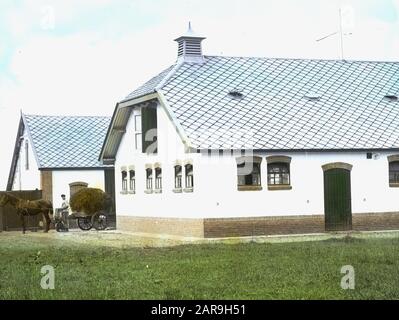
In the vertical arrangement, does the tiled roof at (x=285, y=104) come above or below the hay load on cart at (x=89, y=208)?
above

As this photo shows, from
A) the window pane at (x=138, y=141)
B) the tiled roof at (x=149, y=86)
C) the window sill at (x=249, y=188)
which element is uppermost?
the tiled roof at (x=149, y=86)

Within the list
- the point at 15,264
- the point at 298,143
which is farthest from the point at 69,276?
the point at 298,143

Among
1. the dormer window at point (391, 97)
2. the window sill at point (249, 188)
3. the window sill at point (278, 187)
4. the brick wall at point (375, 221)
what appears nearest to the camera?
the window sill at point (249, 188)

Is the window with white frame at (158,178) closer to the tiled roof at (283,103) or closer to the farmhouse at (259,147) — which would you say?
the farmhouse at (259,147)

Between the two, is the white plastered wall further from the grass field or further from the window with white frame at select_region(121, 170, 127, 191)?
the grass field

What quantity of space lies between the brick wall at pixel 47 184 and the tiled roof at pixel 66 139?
1.30ft

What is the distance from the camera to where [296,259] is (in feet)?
53.5

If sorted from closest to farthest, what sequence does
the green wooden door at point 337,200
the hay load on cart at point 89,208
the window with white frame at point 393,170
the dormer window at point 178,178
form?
the dormer window at point 178,178 < the green wooden door at point 337,200 < the window with white frame at point 393,170 < the hay load on cart at point 89,208

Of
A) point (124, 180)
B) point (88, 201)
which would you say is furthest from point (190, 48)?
point (88, 201)

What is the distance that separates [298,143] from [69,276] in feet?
44.9

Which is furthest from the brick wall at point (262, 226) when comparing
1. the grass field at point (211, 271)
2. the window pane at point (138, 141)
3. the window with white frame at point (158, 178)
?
the window pane at point (138, 141)

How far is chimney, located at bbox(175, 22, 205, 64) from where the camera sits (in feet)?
97.9

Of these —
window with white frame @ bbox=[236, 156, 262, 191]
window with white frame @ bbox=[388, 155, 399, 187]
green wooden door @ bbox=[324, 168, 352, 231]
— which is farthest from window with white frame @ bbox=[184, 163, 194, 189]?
window with white frame @ bbox=[388, 155, 399, 187]

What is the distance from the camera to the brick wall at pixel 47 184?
123 ft
